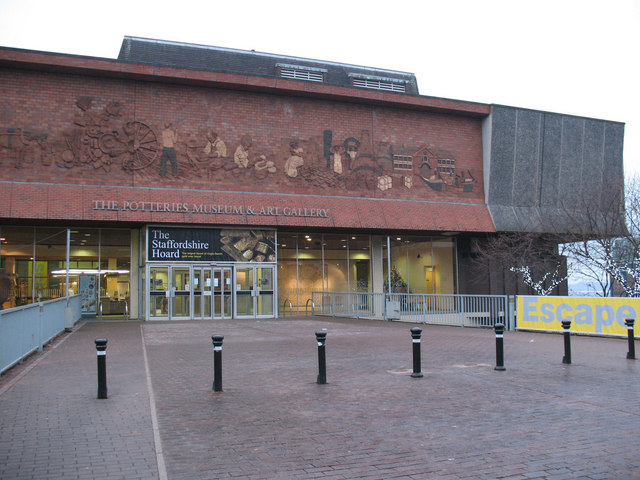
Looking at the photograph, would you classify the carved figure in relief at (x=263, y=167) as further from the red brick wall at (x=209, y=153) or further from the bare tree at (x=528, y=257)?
the bare tree at (x=528, y=257)

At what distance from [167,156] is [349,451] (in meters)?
21.1

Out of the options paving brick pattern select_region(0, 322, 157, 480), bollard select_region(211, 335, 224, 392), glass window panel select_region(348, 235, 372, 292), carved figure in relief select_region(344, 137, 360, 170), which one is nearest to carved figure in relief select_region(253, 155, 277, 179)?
carved figure in relief select_region(344, 137, 360, 170)

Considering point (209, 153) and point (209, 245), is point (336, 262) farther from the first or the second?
point (209, 153)

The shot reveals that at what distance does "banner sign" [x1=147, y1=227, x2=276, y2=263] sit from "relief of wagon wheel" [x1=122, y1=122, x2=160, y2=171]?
9.23 ft

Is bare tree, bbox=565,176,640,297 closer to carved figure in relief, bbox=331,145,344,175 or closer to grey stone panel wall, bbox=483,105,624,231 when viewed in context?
grey stone panel wall, bbox=483,105,624,231

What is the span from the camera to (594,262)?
27.5m

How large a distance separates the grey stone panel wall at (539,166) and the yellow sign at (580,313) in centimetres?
1171

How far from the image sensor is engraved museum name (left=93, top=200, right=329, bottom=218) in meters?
23.7

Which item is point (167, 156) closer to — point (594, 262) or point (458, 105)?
point (458, 105)

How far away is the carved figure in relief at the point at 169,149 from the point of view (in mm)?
25031

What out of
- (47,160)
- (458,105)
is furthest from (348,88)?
(47,160)

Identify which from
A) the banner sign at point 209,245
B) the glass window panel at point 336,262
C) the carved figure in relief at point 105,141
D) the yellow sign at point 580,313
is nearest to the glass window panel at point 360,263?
the glass window panel at point 336,262

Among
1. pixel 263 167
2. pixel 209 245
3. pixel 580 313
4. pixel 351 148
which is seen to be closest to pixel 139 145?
pixel 209 245

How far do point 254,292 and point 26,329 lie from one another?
14161 mm
